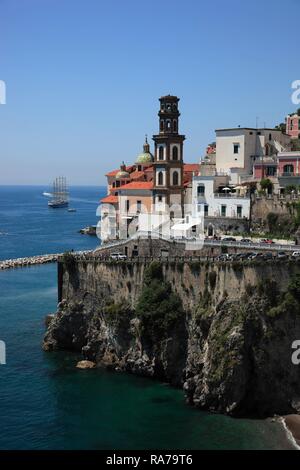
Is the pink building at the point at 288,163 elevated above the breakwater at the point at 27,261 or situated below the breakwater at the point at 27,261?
above

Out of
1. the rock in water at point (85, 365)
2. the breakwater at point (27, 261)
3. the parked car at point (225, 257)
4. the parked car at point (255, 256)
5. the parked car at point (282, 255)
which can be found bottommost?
the rock in water at point (85, 365)

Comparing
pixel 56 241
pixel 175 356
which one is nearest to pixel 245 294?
pixel 175 356

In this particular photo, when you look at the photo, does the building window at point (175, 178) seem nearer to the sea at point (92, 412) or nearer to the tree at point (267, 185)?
the tree at point (267, 185)

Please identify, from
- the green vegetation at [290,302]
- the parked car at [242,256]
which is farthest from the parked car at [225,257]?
the green vegetation at [290,302]

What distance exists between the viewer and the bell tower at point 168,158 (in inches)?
2623

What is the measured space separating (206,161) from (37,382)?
117 ft

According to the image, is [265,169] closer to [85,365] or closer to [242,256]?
[242,256]

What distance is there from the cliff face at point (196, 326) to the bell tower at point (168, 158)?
48.2ft

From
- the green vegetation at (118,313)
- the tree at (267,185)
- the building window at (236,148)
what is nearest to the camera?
the green vegetation at (118,313)

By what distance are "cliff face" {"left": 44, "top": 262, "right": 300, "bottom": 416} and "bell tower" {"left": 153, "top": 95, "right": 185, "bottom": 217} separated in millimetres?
14698

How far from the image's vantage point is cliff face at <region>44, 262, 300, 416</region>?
4375cm

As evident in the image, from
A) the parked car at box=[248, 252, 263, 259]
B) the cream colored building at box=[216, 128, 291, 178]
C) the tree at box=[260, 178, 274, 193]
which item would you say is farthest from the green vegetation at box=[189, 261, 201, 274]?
the cream colored building at box=[216, 128, 291, 178]

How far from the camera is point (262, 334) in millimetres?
44312

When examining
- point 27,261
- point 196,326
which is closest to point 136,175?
point 27,261
